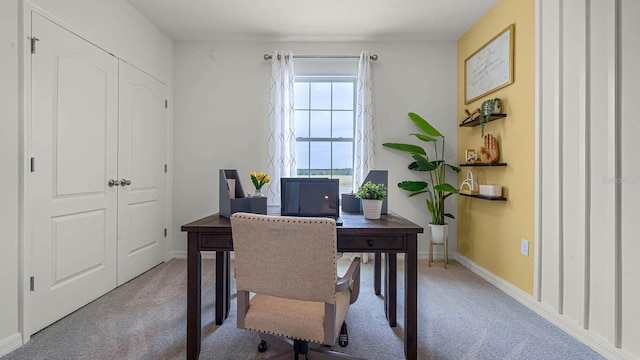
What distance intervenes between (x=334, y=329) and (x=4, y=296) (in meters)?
1.98

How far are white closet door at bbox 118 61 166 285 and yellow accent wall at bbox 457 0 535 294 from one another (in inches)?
140

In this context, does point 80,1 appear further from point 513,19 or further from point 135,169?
point 513,19

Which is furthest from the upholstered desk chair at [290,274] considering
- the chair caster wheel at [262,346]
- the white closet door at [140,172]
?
the white closet door at [140,172]

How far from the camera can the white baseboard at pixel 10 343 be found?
5.62ft

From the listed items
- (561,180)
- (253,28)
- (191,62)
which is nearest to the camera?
(561,180)

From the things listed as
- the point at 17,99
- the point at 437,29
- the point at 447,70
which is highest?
the point at 437,29

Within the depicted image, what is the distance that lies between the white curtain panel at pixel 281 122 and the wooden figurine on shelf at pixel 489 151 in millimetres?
2057

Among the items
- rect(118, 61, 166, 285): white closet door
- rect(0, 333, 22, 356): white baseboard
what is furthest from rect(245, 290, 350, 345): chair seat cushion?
rect(118, 61, 166, 285): white closet door

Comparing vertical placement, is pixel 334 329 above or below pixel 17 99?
below

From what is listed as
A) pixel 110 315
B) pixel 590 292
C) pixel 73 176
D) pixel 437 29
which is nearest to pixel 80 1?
pixel 73 176

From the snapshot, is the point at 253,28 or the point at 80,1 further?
the point at 253,28

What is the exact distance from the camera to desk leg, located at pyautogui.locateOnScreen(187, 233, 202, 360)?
5.20 ft

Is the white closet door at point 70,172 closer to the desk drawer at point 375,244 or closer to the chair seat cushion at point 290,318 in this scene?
the chair seat cushion at point 290,318

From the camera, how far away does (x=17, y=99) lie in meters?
1.82
